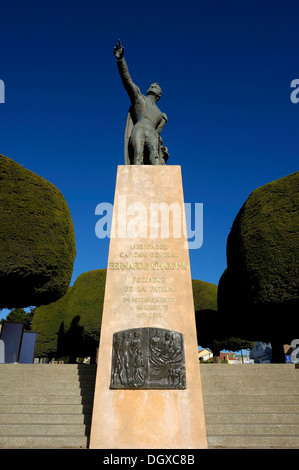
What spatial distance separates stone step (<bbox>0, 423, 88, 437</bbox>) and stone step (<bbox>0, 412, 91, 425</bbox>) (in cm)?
21

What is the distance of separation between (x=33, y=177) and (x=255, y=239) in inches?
355

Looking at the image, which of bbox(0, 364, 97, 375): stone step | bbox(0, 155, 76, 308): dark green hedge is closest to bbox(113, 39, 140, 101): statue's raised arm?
bbox(0, 155, 76, 308): dark green hedge

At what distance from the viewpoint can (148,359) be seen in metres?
4.80

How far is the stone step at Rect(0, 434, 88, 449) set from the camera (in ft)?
14.8

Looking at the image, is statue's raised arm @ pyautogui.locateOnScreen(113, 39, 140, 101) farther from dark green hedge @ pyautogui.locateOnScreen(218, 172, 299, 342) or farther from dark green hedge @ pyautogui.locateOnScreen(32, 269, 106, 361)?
dark green hedge @ pyautogui.locateOnScreen(32, 269, 106, 361)

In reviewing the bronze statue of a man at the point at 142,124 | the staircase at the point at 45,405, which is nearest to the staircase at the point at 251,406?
the staircase at the point at 45,405

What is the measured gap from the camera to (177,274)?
5664 millimetres

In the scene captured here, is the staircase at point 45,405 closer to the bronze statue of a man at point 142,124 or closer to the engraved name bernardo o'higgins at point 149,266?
the engraved name bernardo o'higgins at point 149,266

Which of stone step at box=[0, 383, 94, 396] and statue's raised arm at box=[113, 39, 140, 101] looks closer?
stone step at box=[0, 383, 94, 396]

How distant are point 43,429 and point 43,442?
386 millimetres

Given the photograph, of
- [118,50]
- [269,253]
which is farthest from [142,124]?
[269,253]

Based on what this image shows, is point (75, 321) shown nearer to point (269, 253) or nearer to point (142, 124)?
point (269, 253)

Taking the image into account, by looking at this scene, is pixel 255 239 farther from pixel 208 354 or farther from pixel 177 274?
pixel 208 354
